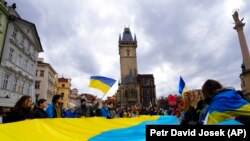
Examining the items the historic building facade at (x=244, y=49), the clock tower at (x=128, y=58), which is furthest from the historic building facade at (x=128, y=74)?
the historic building facade at (x=244, y=49)

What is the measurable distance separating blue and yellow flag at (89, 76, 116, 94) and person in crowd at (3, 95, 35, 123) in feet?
19.9

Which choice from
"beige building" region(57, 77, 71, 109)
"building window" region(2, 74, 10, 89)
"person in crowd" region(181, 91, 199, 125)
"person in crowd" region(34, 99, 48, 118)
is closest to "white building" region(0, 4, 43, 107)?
"building window" region(2, 74, 10, 89)

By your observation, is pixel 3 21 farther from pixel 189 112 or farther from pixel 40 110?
pixel 189 112

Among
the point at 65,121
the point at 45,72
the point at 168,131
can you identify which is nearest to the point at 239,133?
the point at 168,131

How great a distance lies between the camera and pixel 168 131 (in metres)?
1.97

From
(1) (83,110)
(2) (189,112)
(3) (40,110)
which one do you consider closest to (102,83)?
(1) (83,110)

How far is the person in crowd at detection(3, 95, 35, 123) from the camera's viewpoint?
6152mm

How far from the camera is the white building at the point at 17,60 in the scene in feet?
85.1

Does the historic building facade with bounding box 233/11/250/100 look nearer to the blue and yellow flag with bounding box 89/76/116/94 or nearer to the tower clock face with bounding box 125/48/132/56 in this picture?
the blue and yellow flag with bounding box 89/76/116/94

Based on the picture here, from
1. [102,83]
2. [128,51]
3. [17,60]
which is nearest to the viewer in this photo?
[102,83]

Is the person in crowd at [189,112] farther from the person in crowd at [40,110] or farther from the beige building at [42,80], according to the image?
the beige building at [42,80]

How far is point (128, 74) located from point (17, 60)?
6116 cm

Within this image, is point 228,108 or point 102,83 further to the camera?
point 102,83

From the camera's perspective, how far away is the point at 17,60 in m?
29.5
